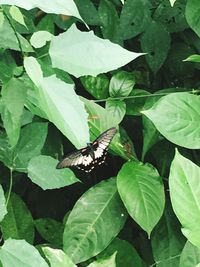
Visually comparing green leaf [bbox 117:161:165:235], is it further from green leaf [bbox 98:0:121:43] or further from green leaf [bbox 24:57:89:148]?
green leaf [bbox 24:57:89:148]

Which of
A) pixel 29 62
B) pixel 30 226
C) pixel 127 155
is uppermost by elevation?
pixel 29 62

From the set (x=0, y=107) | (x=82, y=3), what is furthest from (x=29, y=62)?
(x=82, y=3)

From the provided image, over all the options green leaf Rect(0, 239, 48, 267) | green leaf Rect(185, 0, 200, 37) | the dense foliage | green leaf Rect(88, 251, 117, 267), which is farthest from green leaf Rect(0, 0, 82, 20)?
green leaf Rect(185, 0, 200, 37)

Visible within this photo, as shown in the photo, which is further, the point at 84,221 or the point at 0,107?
the point at 84,221

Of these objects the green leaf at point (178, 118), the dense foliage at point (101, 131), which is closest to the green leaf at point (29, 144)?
the dense foliage at point (101, 131)

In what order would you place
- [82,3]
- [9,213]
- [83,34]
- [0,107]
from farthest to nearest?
[82,3], [9,213], [0,107], [83,34]

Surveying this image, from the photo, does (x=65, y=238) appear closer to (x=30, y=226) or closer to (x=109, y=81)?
(x=30, y=226)

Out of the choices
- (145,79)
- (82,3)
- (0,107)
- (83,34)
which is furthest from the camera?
(145,79)
